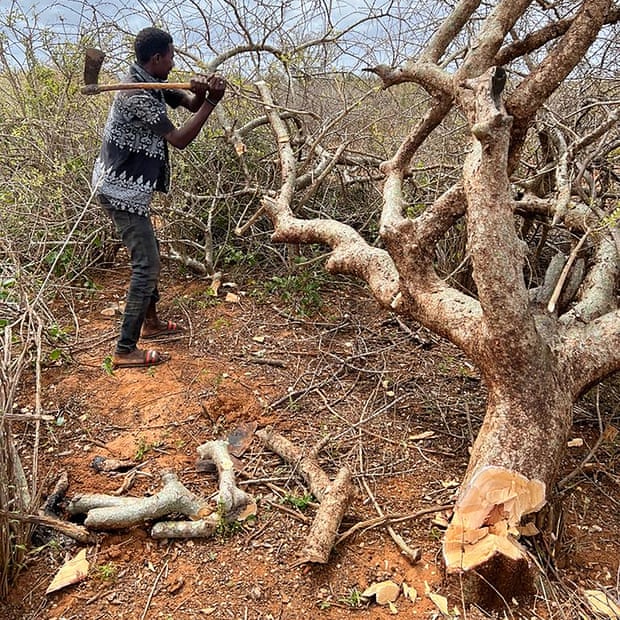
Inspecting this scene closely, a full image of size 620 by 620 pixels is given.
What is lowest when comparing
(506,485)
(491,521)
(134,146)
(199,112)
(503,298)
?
(491,521)

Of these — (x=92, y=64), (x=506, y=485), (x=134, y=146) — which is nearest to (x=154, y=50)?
(x=92, y=64)

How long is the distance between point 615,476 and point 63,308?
12.0 feet

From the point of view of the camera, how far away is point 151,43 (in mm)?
3125

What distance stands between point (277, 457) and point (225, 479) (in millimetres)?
362

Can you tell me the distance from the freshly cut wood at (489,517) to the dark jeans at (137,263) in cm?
213

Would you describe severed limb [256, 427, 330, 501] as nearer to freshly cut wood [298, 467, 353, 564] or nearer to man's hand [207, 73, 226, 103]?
freshly cut wood [298, 467, 353, 564]

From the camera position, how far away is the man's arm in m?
3.11

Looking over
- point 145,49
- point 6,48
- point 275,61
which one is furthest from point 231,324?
point 6,48

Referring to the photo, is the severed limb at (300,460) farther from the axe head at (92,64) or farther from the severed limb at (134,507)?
the axe head at (92,64)

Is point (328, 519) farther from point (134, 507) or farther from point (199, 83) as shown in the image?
point (199, 83)

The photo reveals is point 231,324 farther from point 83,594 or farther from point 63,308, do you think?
point 83,594

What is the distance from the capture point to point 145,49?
10.3 ft

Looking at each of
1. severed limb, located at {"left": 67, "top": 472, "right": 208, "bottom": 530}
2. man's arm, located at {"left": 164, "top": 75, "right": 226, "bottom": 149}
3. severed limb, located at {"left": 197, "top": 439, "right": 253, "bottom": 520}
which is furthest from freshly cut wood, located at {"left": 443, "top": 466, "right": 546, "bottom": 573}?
man's arm, located at {"left": 164, "top": 75, "right": 226, "bottom": 149}

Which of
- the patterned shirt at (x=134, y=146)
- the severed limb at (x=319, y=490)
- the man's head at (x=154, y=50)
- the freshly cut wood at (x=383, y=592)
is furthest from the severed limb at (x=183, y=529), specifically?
the man's head at (x=154, y=50)
